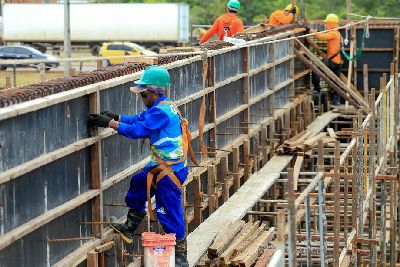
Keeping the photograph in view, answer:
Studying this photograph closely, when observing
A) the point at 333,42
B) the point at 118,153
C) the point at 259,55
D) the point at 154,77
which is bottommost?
the point at 118,153

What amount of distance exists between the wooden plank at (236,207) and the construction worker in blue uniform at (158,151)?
110 centimetres

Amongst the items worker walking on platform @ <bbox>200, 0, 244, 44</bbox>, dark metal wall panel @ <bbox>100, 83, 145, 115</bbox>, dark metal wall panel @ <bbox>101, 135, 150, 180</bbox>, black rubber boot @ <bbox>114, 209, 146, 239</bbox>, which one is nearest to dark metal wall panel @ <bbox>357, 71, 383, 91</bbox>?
worker walking on platform @ <bbox>200, 0, 244, 44</bbox>

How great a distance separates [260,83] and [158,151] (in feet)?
30.9

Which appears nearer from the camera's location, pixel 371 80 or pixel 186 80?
pixel 186 80

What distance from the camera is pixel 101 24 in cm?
Result: 6112

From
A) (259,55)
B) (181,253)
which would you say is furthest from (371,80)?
(181,253)

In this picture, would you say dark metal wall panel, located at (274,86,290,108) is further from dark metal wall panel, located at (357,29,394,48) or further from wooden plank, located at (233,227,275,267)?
wooden plank, located at (233,227,275,267)

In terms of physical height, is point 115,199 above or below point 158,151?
below

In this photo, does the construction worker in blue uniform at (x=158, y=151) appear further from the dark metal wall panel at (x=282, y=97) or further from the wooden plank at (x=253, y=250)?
the dark metal wall panel at (x=282, y=97)

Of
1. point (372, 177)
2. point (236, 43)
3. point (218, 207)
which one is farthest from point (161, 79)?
point (372, 177)

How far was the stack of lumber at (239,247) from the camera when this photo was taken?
11.5m

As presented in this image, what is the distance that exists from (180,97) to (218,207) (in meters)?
2.20

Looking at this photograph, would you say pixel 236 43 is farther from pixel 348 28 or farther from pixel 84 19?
pixel 84 19

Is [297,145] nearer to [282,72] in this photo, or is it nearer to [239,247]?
[282,72]
